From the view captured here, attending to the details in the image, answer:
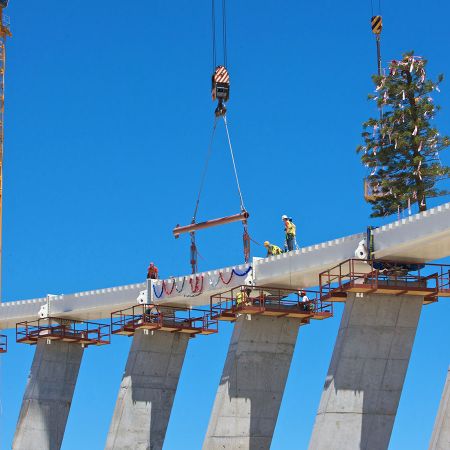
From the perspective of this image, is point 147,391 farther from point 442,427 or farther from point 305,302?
point 442,427

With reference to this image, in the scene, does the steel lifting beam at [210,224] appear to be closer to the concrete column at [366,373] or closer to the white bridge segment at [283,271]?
the white bridge segment at [283,271]

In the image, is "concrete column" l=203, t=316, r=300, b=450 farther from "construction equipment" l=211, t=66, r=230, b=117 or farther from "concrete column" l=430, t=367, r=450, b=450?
"concrete column" l=430, t=367, r=450, b=450

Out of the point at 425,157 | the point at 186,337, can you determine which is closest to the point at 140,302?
the point at 186,337

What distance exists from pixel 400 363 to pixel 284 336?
8586 millimetres

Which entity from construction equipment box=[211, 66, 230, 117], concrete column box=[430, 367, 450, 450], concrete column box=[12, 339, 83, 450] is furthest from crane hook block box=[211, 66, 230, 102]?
concrete column box=[430, 367, 450, 450]

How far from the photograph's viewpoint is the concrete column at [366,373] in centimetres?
4272

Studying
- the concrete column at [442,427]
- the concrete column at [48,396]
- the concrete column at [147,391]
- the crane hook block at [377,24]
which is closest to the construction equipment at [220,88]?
the crane hook block at [377,24]

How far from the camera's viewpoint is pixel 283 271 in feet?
160

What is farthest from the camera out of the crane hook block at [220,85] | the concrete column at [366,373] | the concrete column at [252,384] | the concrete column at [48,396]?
the concrete column at [48,396]

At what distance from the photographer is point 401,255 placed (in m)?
43.6

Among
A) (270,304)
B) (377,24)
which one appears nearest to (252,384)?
(270,304)

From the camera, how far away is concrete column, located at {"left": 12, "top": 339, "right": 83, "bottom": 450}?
63.4 meters

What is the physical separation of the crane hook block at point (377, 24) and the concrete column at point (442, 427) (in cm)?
2711

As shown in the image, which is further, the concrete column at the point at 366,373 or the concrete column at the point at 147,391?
the concrete column at the point at 147,391
